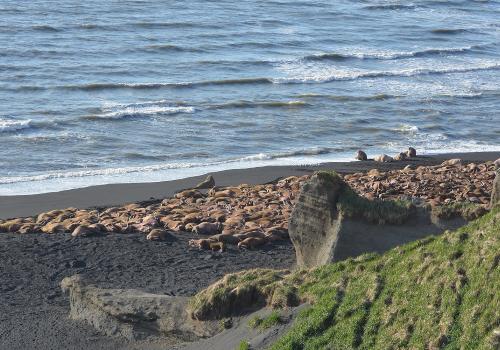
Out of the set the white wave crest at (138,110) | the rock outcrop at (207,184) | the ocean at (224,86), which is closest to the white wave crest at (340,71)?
the ocean at (224,86)

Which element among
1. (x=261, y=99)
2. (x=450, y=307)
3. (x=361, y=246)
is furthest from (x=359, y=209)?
(x=261, y=99)

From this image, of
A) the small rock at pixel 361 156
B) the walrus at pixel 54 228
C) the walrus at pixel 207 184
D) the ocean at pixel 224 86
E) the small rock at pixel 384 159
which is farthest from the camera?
the ocean at pixel 224 86

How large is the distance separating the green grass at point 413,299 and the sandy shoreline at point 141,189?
363 inches

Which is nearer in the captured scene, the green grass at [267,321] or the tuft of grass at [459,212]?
the green grass at [267,321]

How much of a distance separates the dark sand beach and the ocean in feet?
18.1

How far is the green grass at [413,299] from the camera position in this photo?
962 cm

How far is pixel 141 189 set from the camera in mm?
21484

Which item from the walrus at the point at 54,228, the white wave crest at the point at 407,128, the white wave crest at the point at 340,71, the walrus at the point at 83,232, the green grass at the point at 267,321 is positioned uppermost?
the green grass at the point at 267,321

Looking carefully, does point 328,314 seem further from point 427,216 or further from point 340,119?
point 340,119

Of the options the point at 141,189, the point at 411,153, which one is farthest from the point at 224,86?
the point at 141,189

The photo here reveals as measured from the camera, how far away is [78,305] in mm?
13195

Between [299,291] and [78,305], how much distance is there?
3.03 metres

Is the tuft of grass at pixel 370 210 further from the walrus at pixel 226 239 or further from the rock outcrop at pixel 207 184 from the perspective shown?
the rock outcrop at pixel 207 184

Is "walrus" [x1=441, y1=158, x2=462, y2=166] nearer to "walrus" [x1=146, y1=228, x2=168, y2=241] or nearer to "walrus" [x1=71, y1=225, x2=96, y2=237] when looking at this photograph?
A: "walrus" [x1=146, y1=228, x2=168, y2=241]
